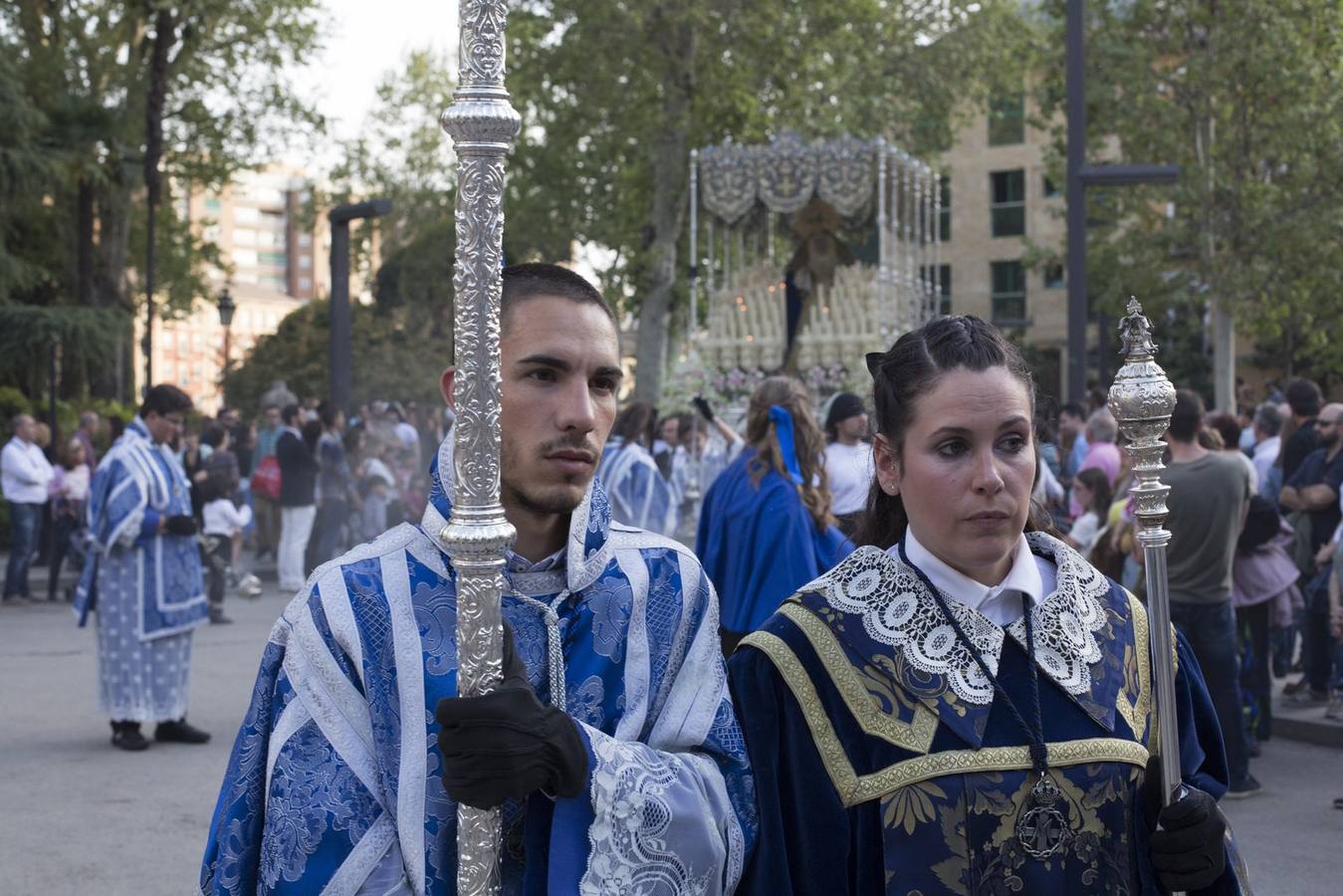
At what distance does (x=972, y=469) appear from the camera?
111 inches

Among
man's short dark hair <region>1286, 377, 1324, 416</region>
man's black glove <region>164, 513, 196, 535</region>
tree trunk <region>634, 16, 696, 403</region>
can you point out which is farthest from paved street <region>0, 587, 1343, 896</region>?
tree trunk <region>634, 16, 696, 403</region>

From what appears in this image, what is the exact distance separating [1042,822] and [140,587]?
751 centimetres

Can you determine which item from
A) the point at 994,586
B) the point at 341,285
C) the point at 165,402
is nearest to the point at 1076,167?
the point at 341,285

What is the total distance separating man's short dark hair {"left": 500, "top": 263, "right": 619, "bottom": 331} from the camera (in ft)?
9.41

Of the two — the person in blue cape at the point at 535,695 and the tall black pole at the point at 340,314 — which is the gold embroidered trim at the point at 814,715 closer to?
the person in blue cape at the point at 535,695

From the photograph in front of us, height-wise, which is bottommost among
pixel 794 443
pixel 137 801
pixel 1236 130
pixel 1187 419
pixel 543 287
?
pixel 137 801

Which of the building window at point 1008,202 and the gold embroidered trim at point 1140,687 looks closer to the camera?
the gold embroidered trim at point 1140,687

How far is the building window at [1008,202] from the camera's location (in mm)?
49562

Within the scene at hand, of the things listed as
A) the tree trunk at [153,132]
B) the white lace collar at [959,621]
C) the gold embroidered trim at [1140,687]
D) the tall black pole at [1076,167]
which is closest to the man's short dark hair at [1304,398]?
the tall black pole at [1076,167]

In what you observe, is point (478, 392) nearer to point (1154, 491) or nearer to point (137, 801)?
point (1154, 491)

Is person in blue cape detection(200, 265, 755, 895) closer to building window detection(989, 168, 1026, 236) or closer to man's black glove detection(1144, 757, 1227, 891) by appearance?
man's black glove detection(1144, 757, 1227, 891)

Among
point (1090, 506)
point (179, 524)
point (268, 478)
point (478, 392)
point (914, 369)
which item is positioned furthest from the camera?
point (268, 478)

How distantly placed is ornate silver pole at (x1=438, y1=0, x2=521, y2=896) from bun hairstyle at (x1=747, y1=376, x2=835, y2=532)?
5682mm

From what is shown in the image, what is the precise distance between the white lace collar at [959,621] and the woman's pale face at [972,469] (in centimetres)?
9
